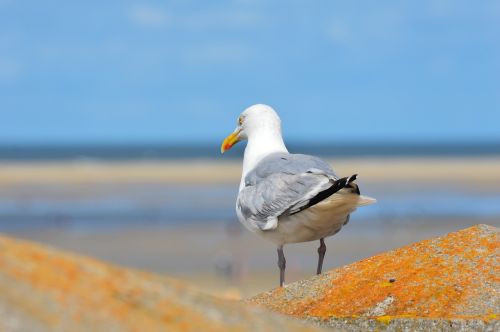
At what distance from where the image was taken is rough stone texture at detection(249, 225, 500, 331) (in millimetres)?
3861

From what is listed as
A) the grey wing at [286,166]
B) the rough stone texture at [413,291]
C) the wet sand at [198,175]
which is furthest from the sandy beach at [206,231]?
the rough stone texture at [413,291]

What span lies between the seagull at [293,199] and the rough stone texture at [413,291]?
4.94 ft

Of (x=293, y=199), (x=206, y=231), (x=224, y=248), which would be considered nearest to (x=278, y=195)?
(x=293, y=199)

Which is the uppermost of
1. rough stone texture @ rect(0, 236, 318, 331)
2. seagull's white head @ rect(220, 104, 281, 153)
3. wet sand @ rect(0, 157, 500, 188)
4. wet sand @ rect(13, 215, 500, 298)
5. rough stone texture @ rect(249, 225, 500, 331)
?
seagull's white head @ rect(220, 104, 281, 153)

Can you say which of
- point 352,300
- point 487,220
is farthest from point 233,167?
point 352,300

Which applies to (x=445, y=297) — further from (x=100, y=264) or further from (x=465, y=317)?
(x=100, y=264)

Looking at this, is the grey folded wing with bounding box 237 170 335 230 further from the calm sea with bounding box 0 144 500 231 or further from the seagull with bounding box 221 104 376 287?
the calm sea with bounding box 0 144 500 231

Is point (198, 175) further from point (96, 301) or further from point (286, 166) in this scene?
point (96, 301)

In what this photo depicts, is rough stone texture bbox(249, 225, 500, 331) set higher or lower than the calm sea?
higher

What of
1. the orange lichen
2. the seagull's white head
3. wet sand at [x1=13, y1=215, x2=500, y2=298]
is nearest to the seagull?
the seagull's white head

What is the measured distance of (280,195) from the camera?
7027mm

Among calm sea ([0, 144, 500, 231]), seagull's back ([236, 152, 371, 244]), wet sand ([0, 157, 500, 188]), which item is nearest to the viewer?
seagull's back ([236, 152, 371, 244])

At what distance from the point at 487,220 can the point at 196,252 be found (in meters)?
9.35

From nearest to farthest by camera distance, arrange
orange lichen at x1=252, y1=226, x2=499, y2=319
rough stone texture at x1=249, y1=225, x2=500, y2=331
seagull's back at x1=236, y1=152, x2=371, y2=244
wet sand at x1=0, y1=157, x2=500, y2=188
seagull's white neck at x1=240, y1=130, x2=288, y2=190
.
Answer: rough stone texture at x1=249, y1=225, x2=500, y2=331
orange lichen at x1=252, y1=226, x2=499, y2=319
seagull's back at x1=236, y1=152, x2=371, y2=244
seagull's white neck at x1=240, y1=130, x2=288, y2=190
wet sand at x1=0, y1=157, x2=500, y2=188
